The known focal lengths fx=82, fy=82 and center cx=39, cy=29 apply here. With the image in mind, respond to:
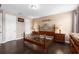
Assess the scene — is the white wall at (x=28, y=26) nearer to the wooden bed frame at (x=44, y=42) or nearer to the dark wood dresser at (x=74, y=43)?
the wooden bed frame at (x=44, y=42)

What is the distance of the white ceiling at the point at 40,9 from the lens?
70.0 inches

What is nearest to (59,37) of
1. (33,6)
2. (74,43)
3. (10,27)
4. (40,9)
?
(74,43)

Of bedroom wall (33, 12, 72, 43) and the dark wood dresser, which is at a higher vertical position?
bedroom wall (33, 12, 72, 43)

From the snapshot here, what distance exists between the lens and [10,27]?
190 cm

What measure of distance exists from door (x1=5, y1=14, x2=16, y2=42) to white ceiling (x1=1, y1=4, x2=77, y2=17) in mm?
143

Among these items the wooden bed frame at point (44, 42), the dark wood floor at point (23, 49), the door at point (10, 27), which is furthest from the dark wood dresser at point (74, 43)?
the door at point (10, 27)

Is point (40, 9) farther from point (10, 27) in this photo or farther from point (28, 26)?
point (10, 27)

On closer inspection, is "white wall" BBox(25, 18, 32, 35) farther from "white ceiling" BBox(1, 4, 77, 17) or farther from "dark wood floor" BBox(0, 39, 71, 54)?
"dark wood floor" BBox(0, 39, 71, 54)

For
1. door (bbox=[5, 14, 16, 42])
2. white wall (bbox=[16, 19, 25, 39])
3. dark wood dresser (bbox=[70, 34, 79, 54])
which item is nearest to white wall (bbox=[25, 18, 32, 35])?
white wall (bbox=[16, 19, 25, 39])

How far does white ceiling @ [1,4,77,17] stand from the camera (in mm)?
1777

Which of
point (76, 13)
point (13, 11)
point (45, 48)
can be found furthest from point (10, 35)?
point (76, 13)

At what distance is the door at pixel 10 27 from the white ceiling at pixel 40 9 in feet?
0.47

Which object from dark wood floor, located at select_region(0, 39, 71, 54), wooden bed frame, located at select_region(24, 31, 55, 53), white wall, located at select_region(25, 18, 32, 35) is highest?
white wall, located at select_region(25, 18, 32, 35)
